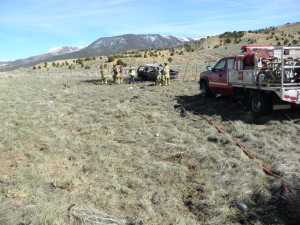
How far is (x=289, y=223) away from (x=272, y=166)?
170cm

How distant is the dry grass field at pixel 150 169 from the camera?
11.9 feet

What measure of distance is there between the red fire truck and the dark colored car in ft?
34.3

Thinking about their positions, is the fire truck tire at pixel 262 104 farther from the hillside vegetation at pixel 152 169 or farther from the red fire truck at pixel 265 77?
the hillside vegetation at pixel 152 169

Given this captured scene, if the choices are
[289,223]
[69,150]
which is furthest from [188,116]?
[289,223]

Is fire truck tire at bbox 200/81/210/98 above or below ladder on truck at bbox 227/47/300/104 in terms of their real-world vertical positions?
below

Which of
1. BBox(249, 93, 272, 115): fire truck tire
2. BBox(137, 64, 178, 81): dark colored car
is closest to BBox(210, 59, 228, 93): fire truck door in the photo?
BBox(249, 93, 272, 115): fire truck tire

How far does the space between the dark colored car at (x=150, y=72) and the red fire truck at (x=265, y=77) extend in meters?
10.5

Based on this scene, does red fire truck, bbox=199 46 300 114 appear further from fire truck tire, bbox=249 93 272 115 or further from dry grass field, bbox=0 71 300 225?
dry grass field, bbox=0 71 300 225

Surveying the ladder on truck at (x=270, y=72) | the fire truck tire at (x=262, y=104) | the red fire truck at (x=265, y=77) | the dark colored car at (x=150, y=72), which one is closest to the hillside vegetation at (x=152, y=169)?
the fire truck tire at (x=262, y=104)

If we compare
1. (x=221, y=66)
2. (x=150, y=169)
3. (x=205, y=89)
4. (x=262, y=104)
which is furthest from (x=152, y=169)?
(x=205, y=89)

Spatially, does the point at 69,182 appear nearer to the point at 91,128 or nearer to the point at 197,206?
the point at 197,206

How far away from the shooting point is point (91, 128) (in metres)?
8.23

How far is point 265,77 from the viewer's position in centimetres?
822

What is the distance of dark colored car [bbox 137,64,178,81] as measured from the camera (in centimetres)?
Answer: 2075
